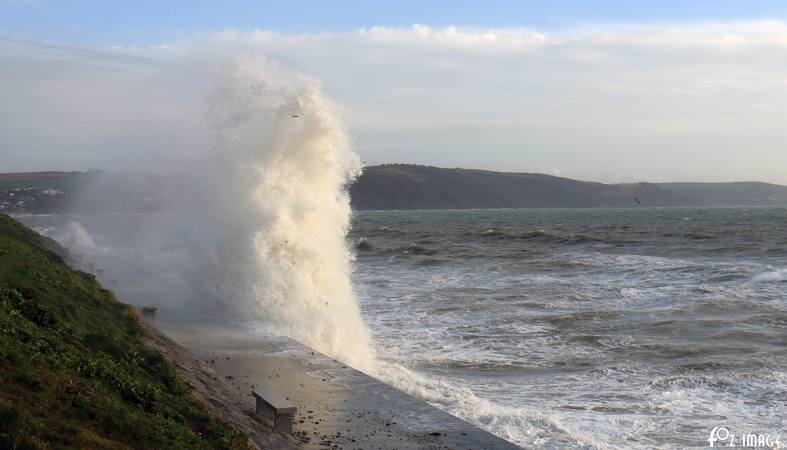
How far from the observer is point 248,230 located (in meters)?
21.2

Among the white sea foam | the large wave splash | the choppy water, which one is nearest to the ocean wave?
the choppy water

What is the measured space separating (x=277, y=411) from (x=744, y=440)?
6.27 meters

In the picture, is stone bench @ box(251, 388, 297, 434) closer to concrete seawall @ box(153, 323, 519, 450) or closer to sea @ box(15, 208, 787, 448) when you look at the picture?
concrete seawall @ box(153, 323, 519, 450)

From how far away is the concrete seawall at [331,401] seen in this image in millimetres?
8961

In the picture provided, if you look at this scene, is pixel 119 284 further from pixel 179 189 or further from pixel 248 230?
pixel 248 230

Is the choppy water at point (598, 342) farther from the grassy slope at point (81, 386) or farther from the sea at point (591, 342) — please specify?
the grassy slope at point (81, 386)

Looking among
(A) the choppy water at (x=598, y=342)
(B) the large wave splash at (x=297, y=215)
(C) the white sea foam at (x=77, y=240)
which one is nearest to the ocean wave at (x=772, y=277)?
(A) the choppy water at (x=598, y=342)

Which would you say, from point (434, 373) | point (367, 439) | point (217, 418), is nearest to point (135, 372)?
point (217, 418)

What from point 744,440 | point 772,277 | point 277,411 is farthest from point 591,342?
point 772,277

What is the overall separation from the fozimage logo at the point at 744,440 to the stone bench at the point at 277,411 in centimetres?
558

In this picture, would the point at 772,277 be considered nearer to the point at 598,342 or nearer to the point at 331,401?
the point at 598,342

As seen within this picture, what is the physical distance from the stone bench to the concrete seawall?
16 centimetres

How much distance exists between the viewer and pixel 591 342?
17797 mm

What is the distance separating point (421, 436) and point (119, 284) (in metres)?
18.0
